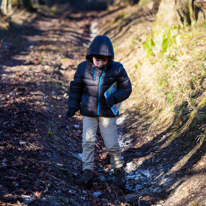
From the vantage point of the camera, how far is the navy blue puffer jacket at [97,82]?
147 inches

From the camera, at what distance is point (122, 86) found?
3957 mm

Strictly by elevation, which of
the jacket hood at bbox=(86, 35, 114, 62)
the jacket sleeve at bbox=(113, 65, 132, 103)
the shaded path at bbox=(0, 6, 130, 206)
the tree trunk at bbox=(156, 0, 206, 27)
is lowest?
the shaded path at bbox=(0, 6, 130, 206)

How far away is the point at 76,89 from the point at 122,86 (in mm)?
728

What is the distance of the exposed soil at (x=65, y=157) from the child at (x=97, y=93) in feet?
1.32

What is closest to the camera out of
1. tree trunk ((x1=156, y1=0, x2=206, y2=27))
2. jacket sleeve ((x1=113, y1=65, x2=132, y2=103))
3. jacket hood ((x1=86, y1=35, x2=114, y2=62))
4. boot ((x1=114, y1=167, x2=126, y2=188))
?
jacket hood ((x1=86, y1=35, x2=114, y2=62))

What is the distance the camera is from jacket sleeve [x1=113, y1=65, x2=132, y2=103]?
3.84m

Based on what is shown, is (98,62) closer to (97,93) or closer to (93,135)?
(97,93)

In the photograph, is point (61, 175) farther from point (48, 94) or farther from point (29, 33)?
point (29, 33)

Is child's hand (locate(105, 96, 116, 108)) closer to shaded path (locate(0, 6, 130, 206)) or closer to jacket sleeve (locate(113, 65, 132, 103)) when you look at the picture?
jacket sleeve (locate(113, 65, 132, 103))

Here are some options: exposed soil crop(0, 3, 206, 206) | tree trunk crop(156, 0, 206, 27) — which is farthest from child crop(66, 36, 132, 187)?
tree trunk crop(156, 0, 206, 27)

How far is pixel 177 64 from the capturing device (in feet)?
20.4

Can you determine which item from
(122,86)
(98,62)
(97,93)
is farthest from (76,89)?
(122,86)

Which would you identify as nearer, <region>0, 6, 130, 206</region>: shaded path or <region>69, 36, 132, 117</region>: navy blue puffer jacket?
<region>0, 6, 130, 206</region>: shaded path

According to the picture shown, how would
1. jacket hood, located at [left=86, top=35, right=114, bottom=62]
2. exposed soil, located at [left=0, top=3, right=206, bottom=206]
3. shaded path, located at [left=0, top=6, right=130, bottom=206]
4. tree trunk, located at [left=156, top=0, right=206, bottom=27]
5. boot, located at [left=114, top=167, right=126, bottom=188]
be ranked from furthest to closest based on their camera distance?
tree trunk, located at [left=156, top=0, right=206, bottom=27] < boot, located at [left=114, top=167, right=126, bottom=188] < jacket hood, located at [left=86, top=35, right=114, bottom=62] < exposed soil, located at [left=0, top=3, right=206, bottom=206] < shaded path, located at [left=0, top=6, right=130, bottom=206]
